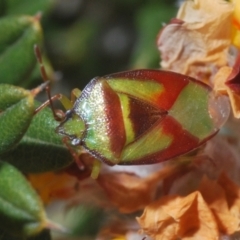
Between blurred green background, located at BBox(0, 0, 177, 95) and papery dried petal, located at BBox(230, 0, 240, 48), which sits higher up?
papery dried petal, located at BBox(230, 0, 240, 48)

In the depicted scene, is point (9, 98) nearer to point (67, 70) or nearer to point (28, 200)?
point (28, 200)

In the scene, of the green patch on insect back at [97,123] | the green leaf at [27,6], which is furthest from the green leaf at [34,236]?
the green leaf at [27,6]

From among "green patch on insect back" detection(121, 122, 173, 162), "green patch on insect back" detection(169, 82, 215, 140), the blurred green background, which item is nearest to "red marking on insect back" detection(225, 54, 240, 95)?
"green patch on insect back" detection(169, 82, 215, 140)

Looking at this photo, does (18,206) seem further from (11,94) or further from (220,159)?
(220,159)

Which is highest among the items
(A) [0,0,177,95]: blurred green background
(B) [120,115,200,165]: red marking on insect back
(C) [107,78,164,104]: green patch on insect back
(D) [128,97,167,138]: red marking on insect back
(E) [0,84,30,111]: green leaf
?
(E) [0,84,30,111]: green leaf

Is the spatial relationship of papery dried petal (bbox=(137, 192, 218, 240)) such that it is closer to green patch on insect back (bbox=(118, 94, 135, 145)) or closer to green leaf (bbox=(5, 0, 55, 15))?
green patch on insect back (bbox=(118, 94, 135, 145))

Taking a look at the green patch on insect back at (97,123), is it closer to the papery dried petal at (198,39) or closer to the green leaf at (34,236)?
the green leaf at (34,236)

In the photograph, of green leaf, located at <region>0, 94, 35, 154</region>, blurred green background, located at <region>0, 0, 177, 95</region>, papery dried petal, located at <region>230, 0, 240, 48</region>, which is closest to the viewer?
green leaf, located at <region>0, 94, 35, 154</region>
